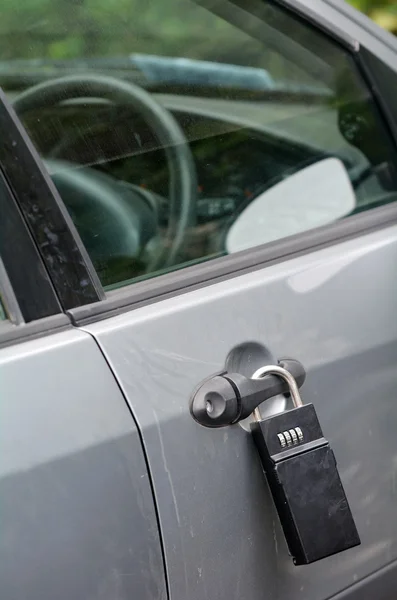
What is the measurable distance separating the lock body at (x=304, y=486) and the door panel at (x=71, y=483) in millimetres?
233

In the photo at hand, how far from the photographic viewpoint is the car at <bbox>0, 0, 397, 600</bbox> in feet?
4.34

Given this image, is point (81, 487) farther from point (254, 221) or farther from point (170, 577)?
point (254, 221)

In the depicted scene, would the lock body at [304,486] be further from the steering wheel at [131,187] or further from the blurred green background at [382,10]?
the blurred green background at [382,10]

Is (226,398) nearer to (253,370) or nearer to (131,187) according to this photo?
(253,370)

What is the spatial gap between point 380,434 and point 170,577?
541mm

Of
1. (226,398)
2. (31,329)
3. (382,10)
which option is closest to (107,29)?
(31,329)

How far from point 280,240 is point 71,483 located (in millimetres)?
698

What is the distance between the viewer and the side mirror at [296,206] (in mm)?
1756

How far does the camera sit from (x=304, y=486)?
1.49 metres

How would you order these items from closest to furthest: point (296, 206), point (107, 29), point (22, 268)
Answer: point (22, 268) → point (107, 29) → point (296, 206)

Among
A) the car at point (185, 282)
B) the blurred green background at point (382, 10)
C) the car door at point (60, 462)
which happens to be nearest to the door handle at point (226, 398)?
the car at point (185, 282)

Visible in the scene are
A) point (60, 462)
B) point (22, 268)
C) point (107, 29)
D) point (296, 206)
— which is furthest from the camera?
point (296, 206)

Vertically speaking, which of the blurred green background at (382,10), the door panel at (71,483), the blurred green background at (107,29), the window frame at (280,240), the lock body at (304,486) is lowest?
the lock body at (304,486)

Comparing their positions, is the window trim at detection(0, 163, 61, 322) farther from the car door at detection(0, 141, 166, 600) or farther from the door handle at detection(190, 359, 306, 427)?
the door handle at detection(190, 359, 306, 427)
